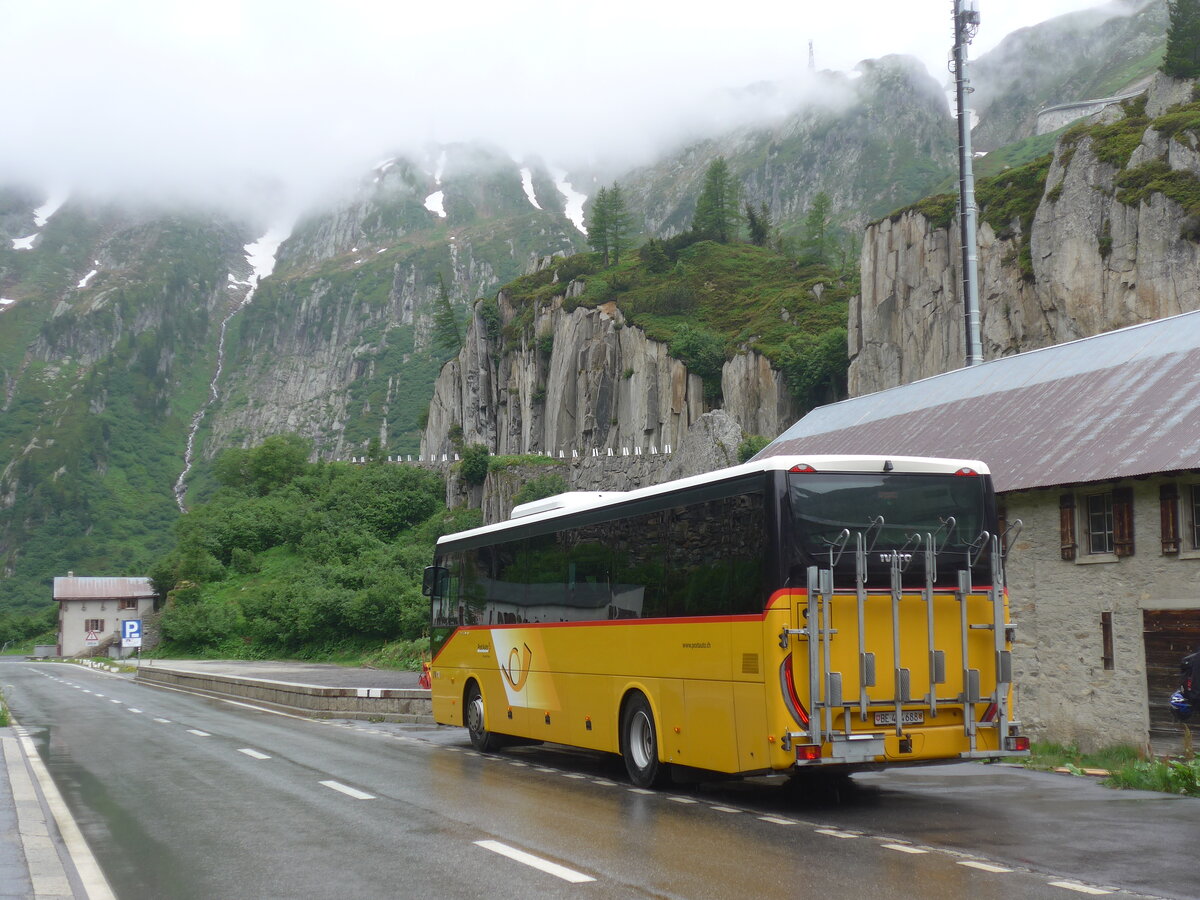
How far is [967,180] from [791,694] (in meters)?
30.3

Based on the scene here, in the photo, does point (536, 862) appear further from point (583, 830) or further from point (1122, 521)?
point (1122, 521)

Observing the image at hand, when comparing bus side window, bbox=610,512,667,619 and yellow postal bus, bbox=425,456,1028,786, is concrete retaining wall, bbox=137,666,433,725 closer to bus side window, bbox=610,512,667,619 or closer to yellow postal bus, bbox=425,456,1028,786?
yellow postal bus, bbox=425,456,1028,786

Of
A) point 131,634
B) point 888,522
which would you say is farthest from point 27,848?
point 131,634

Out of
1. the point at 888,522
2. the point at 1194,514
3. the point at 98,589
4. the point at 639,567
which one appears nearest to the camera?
the point at 888,522

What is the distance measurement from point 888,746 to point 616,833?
292 cm

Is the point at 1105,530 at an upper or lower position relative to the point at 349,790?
upper

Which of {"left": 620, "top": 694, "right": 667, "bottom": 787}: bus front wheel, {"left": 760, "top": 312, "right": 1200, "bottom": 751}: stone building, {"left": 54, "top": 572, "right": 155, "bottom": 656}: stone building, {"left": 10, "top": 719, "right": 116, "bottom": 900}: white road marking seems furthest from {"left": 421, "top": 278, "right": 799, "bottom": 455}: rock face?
{"left": 10, "top": 719, "right": 116, "bottom": 900}: white road marking

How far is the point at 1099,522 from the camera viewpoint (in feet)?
58.4

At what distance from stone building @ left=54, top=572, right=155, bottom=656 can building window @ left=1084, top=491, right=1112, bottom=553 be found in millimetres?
92832

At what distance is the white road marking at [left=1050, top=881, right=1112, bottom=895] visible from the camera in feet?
25.2

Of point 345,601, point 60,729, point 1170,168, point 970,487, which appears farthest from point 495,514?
point 970,487

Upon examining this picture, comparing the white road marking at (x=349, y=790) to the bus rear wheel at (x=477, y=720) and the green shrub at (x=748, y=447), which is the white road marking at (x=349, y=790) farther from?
the green shrub at (x=748, y=447)

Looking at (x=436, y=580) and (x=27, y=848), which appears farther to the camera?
(x=436, y=580)

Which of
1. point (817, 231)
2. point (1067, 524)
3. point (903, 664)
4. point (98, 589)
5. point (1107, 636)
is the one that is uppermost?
point (817, 231)
